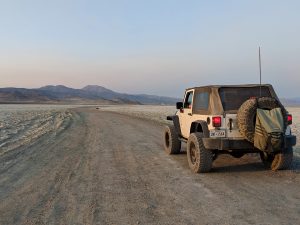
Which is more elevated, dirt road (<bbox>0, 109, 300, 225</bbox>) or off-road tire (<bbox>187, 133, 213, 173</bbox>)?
off-road tire (<bbox>187, 133, 213, 173</bbox>)

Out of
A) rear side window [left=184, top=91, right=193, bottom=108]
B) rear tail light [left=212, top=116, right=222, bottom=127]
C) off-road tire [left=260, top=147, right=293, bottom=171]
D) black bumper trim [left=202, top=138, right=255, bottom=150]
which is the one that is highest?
rear side window [left=184, top=91, right=193, bottom=108]

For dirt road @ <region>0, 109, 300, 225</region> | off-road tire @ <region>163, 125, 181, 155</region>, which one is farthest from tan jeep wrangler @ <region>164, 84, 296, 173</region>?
off-road tire @ <region>163, 125, 181, 155</region>

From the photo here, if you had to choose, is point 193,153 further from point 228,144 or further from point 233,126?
point 233,126

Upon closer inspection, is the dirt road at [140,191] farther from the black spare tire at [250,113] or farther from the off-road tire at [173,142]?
the black spare tire at [250,113]

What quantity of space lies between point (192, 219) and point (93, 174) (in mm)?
3637

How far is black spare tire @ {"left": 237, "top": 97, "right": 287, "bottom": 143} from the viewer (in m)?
7.95

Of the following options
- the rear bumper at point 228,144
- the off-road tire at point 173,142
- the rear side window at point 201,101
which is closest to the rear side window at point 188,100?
the rear side window at point 201,101

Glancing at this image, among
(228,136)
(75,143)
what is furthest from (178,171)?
(75,143)

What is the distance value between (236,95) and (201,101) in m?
0.91

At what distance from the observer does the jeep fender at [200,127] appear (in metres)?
8.45

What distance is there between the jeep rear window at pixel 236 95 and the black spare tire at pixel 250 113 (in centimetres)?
39

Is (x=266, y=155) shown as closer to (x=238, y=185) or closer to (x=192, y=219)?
(x=238, y=185)

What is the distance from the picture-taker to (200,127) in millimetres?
9281

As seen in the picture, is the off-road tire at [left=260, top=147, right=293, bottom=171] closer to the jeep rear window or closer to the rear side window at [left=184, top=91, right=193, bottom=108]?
the jeep rear window
